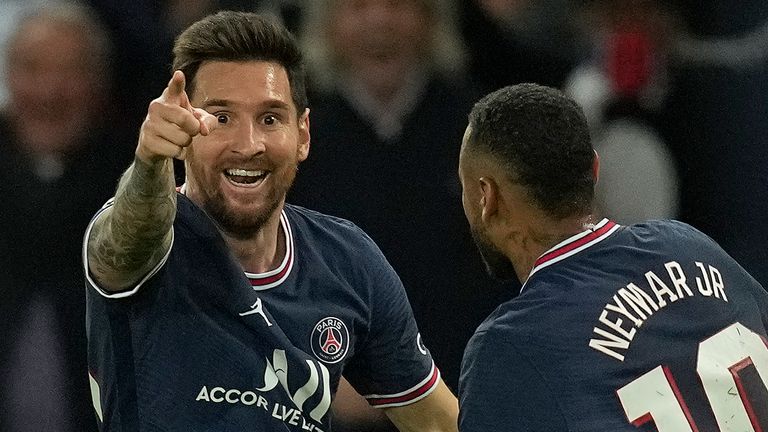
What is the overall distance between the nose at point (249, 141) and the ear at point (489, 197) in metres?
0.52

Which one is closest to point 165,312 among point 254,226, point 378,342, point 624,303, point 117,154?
point 254,226

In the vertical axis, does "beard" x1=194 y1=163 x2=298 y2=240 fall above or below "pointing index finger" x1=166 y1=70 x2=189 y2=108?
below

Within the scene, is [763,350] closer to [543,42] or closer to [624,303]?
[624,303]

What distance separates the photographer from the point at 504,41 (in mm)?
4199

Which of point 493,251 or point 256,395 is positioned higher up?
point 493,251

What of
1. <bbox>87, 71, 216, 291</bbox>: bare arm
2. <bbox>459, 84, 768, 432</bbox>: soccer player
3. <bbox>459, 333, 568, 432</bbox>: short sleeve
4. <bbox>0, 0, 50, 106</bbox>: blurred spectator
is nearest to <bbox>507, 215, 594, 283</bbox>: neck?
<bbox>459, 84, 768, 432</bbox>: soccer player

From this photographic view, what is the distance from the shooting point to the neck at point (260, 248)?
8.97ft

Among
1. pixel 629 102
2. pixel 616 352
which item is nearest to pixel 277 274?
pixel 616 352

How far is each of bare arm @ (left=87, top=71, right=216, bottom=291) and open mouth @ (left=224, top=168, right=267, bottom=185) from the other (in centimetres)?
26

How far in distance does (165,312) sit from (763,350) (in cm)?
119

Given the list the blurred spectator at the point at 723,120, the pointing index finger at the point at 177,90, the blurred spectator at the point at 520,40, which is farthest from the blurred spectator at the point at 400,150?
the pointing index finger at the point at 177,90

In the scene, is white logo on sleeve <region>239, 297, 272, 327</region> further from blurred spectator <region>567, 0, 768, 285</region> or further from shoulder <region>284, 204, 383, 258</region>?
blurred spectator <region>567, 0, 768, 285</region>

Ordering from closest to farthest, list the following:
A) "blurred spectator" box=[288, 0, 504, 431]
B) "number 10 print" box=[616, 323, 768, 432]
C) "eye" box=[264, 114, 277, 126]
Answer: "number 10 print" box=[616, 323, 768, 432]
"eye" box=[264, 114, 277, 126]
"blurred spectator" box=[288, 0, 504, 431]

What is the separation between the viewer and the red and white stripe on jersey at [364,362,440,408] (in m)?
3.07
